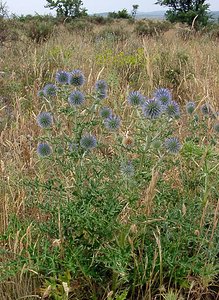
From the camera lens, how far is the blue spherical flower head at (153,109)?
182 cm

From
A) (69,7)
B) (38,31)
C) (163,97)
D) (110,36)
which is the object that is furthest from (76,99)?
(69,7)

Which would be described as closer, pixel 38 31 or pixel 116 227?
pixel 116 227

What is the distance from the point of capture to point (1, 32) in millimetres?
8805

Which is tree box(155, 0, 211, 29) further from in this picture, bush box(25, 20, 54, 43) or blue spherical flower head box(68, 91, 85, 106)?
blue spherical flower head box(68, 91, 85, 106)

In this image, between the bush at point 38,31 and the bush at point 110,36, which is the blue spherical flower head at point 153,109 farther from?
the bush at point 38,31

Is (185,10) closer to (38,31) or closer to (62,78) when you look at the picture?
(38,31)

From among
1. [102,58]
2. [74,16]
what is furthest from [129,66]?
[74,16]

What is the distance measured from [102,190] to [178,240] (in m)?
0.38

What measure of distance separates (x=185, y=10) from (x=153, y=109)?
21.4 m

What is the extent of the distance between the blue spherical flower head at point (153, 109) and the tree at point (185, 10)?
62.6 feet

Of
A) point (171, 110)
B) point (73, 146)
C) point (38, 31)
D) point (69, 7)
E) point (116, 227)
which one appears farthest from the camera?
point (69, 7)

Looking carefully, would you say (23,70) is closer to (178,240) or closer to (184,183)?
(184,183)

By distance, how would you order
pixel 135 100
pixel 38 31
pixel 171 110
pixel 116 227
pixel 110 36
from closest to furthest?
pixel 116 227 < pixel 171 110 < pixel 135 100 < pixel 110 36 < pixel 38 31

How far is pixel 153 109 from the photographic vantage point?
184 cm
